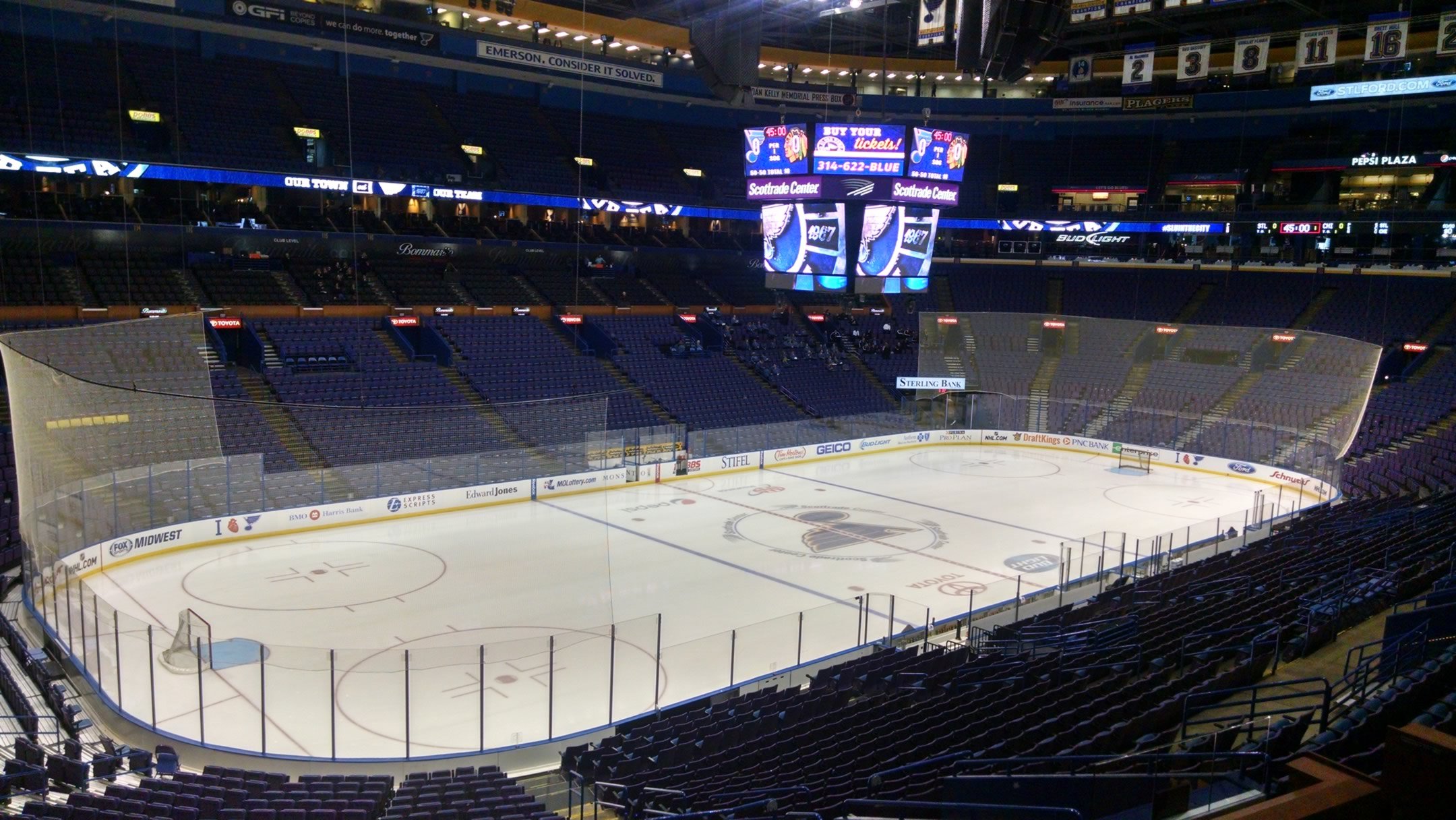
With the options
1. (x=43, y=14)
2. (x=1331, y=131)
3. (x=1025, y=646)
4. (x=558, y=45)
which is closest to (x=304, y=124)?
(x=43, y=14)

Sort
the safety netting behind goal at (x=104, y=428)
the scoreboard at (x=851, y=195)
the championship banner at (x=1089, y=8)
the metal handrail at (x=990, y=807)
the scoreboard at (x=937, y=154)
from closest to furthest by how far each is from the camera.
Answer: the metal handrail at (x=990, y=807) < the safety netting behind goal at (x=104, y=428) < the championship banner at (x=1089, y=8) < the scoreboard at (x=851, y=195) < the scoreboard at (x=937, y=154)

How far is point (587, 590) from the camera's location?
18.4 m

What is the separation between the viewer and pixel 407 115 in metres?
37.4

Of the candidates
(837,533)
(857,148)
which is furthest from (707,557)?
(857,148)

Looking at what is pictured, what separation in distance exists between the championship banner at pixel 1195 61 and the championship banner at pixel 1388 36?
2.93 meters

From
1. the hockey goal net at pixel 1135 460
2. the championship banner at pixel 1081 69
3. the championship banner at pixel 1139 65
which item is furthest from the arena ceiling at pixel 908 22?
the hockey goal net at pixel 1135 460

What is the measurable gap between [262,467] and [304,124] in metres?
17.0

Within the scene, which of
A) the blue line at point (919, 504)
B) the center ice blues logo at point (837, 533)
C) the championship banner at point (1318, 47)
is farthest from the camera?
the blue line at point (919, 504)

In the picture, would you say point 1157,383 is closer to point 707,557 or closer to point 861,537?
point 861,537

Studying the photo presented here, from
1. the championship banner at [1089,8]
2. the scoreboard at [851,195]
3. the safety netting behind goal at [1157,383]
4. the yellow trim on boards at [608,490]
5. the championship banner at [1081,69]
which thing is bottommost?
the yellow trim on boards at [608,490]

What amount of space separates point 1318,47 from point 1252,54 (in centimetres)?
116

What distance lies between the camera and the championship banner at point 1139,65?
2177 cm

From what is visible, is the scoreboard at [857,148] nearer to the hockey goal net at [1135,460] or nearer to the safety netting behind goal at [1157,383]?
the safety netting behind goal at [1157,383]

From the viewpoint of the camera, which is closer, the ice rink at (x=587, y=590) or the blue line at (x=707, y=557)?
the ice rink at (x=587, y=590)
